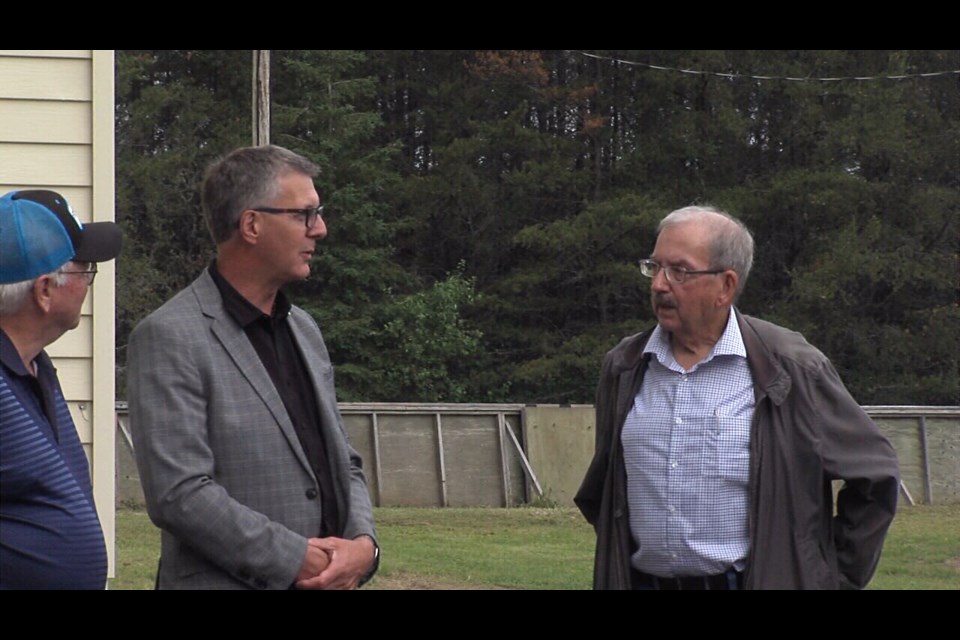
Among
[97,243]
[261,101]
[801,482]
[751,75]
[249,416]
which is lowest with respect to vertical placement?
[801,482]

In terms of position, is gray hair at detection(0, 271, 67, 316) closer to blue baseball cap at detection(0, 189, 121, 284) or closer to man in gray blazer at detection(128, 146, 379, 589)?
blue baseball cap at detection(0, 189, 121, 284)

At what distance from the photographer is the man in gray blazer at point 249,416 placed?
312 centimetres

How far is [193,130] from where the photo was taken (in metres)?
28.4

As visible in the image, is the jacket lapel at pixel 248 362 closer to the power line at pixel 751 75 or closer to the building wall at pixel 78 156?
the building wall at pixel 78 156

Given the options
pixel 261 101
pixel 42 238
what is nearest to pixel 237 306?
pixel 42 238

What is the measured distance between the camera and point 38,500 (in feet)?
9.41

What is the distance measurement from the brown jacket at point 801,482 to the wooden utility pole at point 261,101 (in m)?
11.8

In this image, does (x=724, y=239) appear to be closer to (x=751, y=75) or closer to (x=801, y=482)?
(x=801, y=482)

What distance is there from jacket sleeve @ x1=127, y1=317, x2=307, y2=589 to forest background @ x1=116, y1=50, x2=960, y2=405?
76.9 feet

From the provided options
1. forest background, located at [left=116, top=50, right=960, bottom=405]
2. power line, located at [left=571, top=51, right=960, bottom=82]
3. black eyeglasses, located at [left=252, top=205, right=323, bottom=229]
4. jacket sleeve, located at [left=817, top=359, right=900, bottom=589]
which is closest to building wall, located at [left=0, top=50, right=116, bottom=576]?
black eyeglasses, located at [left=252, top=205, right=323, bottom=229]

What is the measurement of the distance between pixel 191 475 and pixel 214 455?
0.12 m

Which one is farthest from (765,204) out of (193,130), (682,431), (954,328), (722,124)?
(682,431)

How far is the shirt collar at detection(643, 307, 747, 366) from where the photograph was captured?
365 cm

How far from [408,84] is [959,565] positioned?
70.5ft
